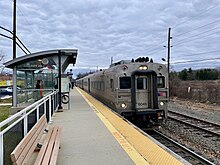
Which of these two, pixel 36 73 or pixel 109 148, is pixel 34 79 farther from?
pixel 109 148

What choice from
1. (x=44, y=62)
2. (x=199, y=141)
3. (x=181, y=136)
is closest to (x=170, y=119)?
(x=181, y=136)

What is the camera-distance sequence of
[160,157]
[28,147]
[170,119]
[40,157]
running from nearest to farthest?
[28,147] < [40,157] < [160,157] < [170,119]

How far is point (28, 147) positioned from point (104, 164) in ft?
4.64

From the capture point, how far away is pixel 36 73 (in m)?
20.4

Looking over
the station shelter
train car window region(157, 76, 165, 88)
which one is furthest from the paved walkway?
the station shelter

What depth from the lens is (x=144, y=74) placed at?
11875 mm

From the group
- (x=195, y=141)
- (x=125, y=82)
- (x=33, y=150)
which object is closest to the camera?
(x=33, y=150)

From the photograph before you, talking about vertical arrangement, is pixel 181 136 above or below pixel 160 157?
below

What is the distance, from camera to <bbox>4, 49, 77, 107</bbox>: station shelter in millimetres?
14359

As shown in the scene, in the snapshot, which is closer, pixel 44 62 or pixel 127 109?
pixel 127 109

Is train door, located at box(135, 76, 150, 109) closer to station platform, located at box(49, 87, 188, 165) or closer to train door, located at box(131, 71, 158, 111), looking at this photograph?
train door, located at box(131, 71, 158, 111)

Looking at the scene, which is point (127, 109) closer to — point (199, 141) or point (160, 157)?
point (199, 141)

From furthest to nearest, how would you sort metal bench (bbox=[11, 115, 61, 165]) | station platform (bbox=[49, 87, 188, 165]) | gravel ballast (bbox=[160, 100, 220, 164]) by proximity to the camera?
1. gravel ballast (bbox=[160, 100, 220, 164])
2. station platform (bbox=[49, 87, 188, 165])
3. metal bench (bbox=[11, 115, 61, 165])

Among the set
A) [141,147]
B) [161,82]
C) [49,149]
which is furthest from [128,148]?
[161,82]
